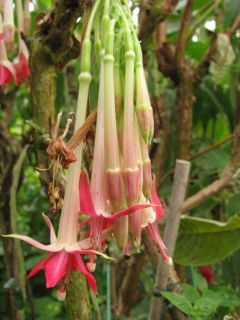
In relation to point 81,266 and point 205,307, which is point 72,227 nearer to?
point 81,266

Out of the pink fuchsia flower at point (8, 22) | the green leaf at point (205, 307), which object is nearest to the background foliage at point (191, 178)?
the green leaf at point (205, 307)

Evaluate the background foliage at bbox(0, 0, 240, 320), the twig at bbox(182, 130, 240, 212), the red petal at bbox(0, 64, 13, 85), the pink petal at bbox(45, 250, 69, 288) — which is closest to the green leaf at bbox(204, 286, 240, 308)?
the background foliage at bbox(0, 0, 240, 320)

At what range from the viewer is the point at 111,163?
443 mm

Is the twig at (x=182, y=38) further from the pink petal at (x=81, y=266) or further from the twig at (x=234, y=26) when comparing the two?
the pink petal at (x=81, y=266)

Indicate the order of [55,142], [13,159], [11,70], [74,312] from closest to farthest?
[55,142] → [74,312] → [11,70] → [13,159]

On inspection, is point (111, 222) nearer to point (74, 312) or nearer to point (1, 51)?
point (74, 312)

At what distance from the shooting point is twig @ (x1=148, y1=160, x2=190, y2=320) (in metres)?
0.71

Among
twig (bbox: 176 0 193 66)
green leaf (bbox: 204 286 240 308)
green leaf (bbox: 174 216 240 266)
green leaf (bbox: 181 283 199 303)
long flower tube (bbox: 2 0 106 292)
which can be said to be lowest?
Answer: green leaf (bbox: 181 283 199 303)

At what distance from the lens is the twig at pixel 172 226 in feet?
2.34

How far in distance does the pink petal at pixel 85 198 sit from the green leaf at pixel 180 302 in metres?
0.26

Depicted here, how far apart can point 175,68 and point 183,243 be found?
0.38m

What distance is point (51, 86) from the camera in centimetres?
69

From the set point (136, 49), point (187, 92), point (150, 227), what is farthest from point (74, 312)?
point (187, 92)

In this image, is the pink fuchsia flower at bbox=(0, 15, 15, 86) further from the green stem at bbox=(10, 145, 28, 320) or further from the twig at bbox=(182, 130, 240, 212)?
the twig at bbox=(182, 130, 240, 212)
